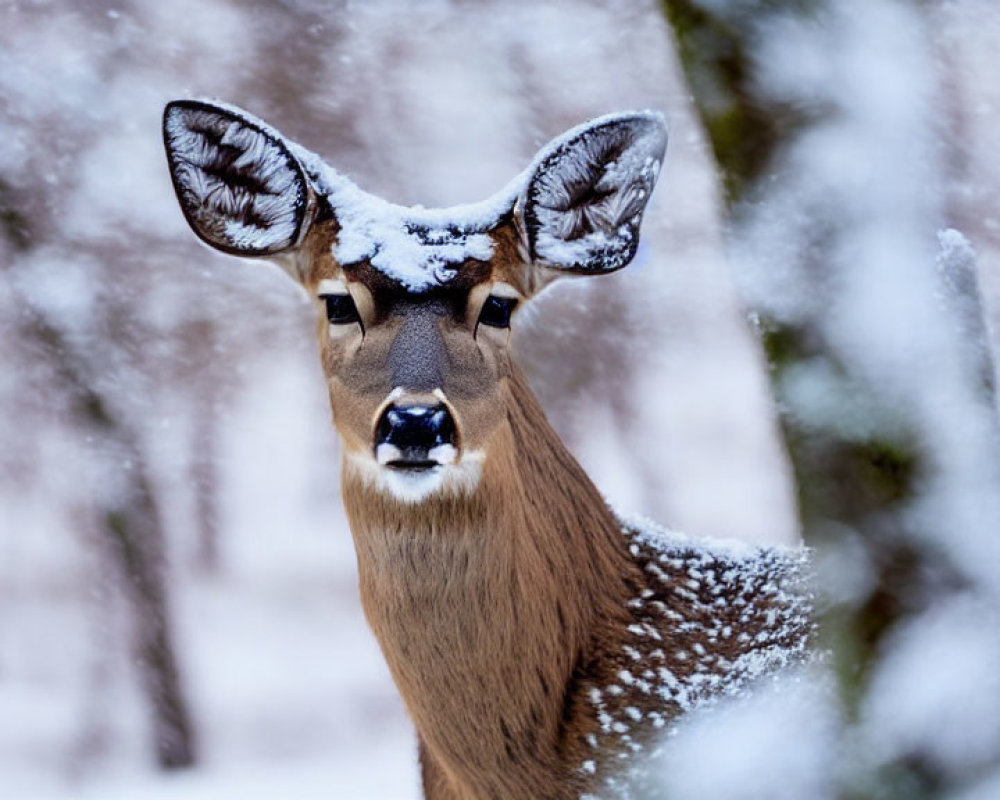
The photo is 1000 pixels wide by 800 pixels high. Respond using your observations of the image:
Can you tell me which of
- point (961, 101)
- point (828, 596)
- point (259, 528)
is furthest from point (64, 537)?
point (828, 596)

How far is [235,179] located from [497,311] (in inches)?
30.0

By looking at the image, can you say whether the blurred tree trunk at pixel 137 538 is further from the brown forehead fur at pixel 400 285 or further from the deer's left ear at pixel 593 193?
the deer's left ear at pixel 593 193

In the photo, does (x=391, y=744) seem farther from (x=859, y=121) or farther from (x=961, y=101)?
(x=859, y=121)

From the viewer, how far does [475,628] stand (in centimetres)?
362

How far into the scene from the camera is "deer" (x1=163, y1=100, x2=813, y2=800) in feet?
11.7

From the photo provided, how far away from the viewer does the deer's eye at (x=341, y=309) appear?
3723 millimetres

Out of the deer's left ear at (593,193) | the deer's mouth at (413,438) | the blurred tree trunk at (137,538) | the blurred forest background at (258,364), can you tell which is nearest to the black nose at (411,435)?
the deer's mouth at (413,438)

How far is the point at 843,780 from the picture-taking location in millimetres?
2359

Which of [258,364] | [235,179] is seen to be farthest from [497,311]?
[258,364]

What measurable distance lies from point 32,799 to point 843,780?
5.85m

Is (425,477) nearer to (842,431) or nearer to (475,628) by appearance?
(475,628)

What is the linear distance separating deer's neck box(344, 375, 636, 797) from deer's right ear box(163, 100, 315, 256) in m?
0.69

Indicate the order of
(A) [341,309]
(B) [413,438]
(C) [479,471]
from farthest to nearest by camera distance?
(A) [341,309] < (C) [479,471] < (B) [413,438]

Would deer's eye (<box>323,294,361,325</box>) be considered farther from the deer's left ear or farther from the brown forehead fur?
the deer's left ear
